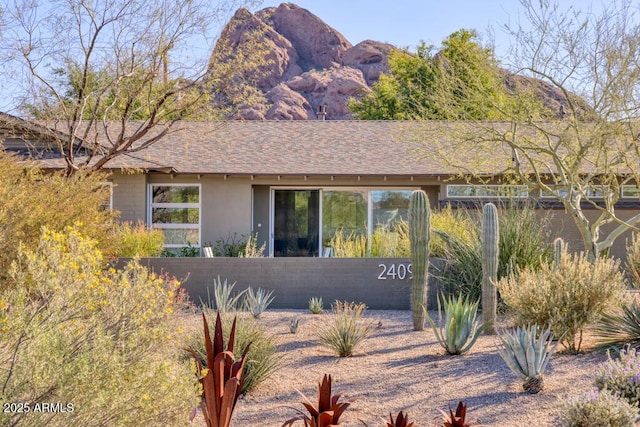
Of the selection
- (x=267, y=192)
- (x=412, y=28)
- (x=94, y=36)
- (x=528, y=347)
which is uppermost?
(x=412, y=28)

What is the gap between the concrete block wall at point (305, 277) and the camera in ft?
44.9

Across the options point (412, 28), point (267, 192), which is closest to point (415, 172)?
point (267, 192)

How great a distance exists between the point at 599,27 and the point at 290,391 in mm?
10097

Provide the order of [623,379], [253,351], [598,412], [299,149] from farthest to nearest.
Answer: [299,149] < [253,351] < [623,379] < [598,412]

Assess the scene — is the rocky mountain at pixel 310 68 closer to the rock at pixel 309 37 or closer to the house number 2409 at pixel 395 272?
the rock at pixel 309 37

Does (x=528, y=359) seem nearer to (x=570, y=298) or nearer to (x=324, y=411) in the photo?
(x=570, y=298)

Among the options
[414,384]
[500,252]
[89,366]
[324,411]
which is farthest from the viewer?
[500,252]

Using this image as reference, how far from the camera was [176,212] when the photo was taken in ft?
64.1

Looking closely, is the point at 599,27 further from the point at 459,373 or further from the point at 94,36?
the point at 94,36

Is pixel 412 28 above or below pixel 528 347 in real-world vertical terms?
above

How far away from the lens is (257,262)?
13852mm

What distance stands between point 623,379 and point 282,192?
1433 cm

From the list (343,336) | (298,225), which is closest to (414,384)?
(343,336)

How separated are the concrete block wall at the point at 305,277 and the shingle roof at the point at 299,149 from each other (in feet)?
14.2
